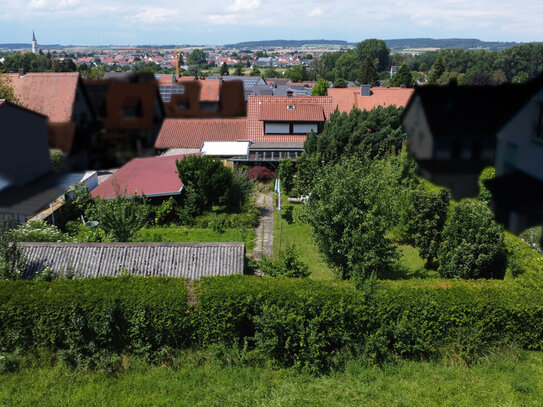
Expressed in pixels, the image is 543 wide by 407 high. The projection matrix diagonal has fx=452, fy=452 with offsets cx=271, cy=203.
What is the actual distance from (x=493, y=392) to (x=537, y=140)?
7760 millimetres

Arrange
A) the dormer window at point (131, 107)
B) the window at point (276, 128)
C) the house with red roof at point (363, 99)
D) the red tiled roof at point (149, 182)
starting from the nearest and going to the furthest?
1. the dormer window at point (131, 107)
2. the house with red roof at point (363, 99)
3. the red tiled roof at point (149, 182)
4. the window at point (276, 128)

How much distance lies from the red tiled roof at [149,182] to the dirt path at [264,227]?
3312 millimetres

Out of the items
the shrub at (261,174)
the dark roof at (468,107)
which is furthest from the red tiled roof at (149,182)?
the dark roof at (468,107)

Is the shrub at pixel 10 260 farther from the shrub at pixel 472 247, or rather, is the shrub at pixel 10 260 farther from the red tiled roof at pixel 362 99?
the shrub at pixel 472 247

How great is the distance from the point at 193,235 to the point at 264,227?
2583 mm

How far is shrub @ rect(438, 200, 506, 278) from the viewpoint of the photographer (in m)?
10.7

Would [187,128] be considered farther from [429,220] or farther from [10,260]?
[429,220]

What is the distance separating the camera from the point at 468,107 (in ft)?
3.93

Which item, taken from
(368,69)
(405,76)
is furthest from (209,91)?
(368,69)

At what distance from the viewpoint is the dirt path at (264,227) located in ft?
45.8

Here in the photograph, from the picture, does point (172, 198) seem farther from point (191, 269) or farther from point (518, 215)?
point (518, 215)

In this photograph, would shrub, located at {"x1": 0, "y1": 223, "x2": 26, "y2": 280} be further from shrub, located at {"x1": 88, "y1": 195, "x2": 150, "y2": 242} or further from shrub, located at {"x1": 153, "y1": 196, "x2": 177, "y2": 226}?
shrub, located at {"x1": 153, "y1": 196, "x2": 177, "y2": 226}

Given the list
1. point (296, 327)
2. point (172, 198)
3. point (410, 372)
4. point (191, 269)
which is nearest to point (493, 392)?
point (410, 372)

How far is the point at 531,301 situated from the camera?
28.1ft
